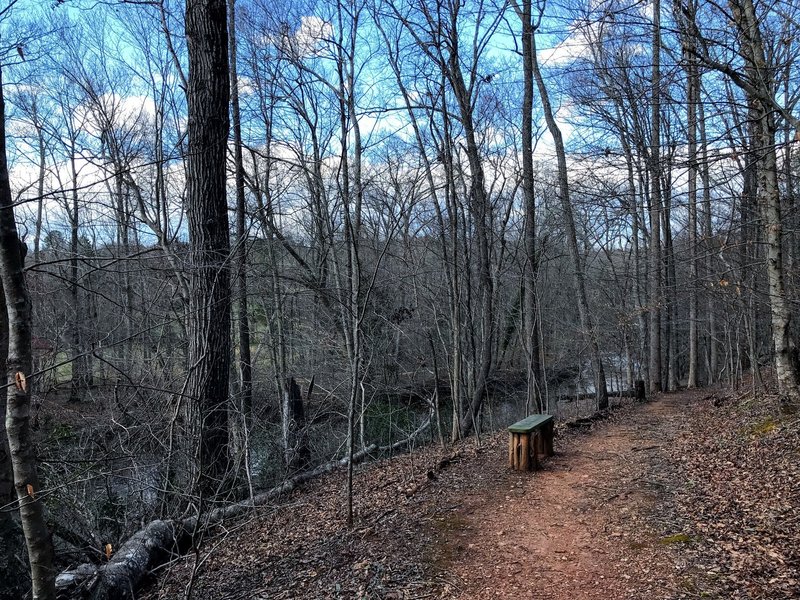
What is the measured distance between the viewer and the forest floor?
3.66 meters

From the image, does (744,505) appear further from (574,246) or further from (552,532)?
(574,246)

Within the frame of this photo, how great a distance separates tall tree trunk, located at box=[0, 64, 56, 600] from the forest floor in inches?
35.4

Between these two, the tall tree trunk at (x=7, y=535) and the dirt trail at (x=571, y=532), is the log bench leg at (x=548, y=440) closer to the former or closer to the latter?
the dirt trail at (x=571, y=532)

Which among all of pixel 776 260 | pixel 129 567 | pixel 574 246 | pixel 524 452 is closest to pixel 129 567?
pixel 129 567

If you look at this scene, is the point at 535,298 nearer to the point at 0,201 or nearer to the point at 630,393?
the point at 630,393

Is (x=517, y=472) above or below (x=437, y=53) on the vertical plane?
below

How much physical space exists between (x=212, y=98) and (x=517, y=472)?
545 cm

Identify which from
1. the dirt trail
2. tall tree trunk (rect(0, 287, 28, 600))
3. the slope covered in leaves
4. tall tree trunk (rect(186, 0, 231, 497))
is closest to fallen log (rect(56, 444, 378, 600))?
tall tree trunk (rect(0, 287, 28, 600))

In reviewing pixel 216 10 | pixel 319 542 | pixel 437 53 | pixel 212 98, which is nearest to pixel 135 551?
pixel 319 542

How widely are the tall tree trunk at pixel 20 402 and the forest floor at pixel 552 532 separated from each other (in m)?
0.90

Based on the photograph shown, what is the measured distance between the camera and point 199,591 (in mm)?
4379

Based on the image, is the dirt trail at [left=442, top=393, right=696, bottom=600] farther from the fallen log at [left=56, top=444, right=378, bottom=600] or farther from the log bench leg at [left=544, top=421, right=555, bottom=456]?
the fallen log at [left=56, top=444, right=378, bottom=600]

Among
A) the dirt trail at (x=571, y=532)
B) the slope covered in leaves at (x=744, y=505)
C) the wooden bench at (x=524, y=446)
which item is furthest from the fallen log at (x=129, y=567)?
the slope covered in leaves at (x=744, y=505)

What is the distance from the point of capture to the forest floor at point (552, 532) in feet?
12.0
